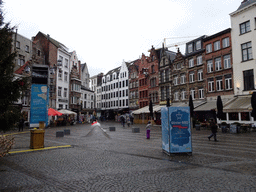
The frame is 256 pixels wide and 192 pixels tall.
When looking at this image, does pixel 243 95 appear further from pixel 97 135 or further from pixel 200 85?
pixel 97 135

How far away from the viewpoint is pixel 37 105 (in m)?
25.5

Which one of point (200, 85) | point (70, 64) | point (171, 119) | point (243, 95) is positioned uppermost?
point (70, 64)

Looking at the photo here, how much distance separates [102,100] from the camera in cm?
7525

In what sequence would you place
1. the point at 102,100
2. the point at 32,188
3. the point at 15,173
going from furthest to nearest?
the point at 102,100 < the point at 15,173 < the point at 32,188

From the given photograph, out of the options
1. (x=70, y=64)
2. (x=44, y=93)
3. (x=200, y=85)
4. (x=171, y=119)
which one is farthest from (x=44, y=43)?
(x=171, y=119)

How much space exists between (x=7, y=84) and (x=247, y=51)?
2838 cm

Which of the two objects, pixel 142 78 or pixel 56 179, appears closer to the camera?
pixel 56 179

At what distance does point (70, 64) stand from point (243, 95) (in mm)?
38478

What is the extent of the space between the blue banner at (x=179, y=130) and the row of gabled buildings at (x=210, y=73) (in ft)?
52.4

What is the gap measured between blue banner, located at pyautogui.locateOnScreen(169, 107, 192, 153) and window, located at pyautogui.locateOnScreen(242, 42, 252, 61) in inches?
875

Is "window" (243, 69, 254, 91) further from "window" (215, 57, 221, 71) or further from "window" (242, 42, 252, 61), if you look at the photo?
"window" (215, 57, 221, 71)

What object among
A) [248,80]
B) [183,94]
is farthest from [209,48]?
[183,94]

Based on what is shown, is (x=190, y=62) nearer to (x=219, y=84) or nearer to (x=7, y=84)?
(x=219, y=84)

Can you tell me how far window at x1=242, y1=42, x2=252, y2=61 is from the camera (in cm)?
2702
